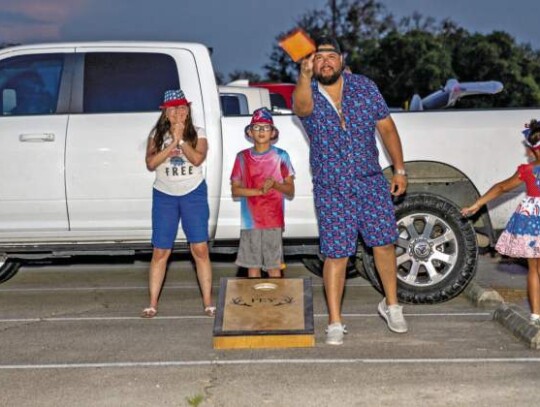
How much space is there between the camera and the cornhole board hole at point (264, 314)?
6395 mm

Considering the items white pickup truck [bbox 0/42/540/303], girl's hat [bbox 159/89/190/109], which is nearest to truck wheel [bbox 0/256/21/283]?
white pickup truck [bbox 0/42/540/303]

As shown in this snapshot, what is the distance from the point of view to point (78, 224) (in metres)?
7.73

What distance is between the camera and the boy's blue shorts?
23.7ft

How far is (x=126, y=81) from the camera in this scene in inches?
312

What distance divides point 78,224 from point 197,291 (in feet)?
4.90

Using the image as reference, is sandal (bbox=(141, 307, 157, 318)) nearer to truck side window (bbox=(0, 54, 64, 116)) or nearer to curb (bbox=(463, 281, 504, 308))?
truck side window (bbox=(0, 54, 64, 116))

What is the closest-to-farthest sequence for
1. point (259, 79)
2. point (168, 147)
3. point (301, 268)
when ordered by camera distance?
point (168, 147), point (301, 268), point (259, 79)

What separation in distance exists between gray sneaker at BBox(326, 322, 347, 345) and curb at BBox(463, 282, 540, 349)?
1153mm

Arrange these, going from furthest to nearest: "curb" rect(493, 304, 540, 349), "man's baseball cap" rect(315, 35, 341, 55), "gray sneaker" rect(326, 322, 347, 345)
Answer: "gray sneaker" rect(326, 322, 347, 345) < "curb" rect(493, 304, 540, 349) < "man's baseball cap" rect(315, 35, 341, 55)

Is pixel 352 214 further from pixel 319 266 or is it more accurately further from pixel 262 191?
pixel 319 266

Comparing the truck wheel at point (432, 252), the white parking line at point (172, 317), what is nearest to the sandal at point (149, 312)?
the white parking line at point (172, 317)

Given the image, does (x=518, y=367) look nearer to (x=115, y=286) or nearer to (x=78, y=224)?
(x=78, y=224)

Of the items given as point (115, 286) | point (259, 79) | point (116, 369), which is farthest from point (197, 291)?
point (259, 79)

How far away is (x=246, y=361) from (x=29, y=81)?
3.14 m
